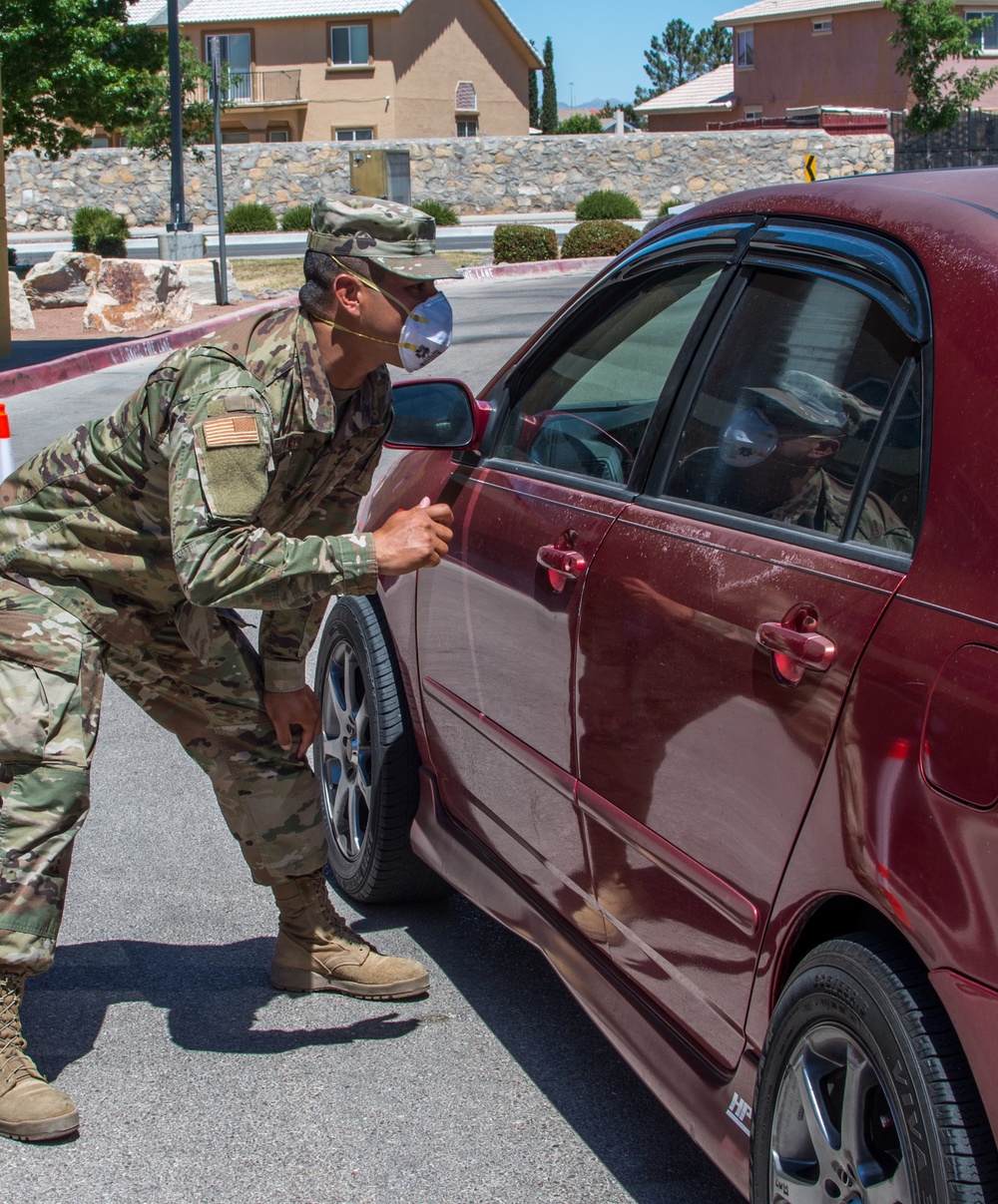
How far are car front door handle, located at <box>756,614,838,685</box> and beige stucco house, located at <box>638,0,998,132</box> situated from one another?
54.1m

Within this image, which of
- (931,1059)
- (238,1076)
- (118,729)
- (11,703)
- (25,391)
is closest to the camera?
(931,1059)

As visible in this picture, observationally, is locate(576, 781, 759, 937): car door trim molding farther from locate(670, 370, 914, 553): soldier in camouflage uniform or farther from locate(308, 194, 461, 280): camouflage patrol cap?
locate(308, 194, 461, 280): camouflage patrol cap

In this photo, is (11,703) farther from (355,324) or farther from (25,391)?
(25,391)

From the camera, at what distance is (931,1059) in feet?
6.08

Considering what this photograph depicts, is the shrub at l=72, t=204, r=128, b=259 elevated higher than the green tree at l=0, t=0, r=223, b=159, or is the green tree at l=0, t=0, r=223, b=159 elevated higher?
the green tree at l=0, t=0, r=223, b=159

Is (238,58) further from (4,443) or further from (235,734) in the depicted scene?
(235,734)

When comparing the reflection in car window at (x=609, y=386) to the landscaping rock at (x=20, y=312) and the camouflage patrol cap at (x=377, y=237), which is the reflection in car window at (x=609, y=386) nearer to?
the camouflage patrol cap at (x=377, y=237)

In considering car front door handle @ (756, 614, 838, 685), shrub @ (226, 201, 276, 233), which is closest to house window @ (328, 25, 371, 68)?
shrub @ (226, 201, 276, 233)

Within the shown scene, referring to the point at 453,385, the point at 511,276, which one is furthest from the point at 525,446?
the point at 511,276

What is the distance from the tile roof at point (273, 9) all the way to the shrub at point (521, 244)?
33111 mm

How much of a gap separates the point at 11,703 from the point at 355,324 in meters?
1.02

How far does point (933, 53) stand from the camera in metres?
42.2

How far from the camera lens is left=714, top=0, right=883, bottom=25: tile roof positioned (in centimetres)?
5350

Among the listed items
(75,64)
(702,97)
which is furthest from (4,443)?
(702,97)
